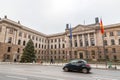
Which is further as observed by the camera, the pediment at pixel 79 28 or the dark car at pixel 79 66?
the pediment at pixel 79 28

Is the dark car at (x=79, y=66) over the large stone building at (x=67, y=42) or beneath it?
beneath

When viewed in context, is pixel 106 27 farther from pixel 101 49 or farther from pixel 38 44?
pixel 38 44

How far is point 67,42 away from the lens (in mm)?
57656

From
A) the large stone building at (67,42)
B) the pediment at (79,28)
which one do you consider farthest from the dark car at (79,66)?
the pediment at (79,28)

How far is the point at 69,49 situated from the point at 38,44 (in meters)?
19.2

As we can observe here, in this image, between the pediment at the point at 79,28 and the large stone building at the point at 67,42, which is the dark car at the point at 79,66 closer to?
the large stone building at the point at 67,42

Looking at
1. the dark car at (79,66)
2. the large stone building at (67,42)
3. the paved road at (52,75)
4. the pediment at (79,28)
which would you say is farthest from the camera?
the pediment at (79,28)

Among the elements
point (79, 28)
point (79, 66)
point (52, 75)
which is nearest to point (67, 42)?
point (79, 28)

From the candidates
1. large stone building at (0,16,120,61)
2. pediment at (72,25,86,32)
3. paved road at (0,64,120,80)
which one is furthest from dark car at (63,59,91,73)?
pediment at (72,25,86,32)

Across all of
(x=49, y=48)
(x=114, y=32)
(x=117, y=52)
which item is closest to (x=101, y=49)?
(x=117, y=52)

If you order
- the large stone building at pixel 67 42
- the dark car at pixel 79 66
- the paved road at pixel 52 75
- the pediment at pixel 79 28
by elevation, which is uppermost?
the pediment at pixel 79 28

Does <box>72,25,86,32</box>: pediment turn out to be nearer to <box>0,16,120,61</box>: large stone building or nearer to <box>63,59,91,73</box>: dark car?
<box>0,16,120,61</box>: large stone building

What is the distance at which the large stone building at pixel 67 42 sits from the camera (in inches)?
1684

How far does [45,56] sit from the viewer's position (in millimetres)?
64562
